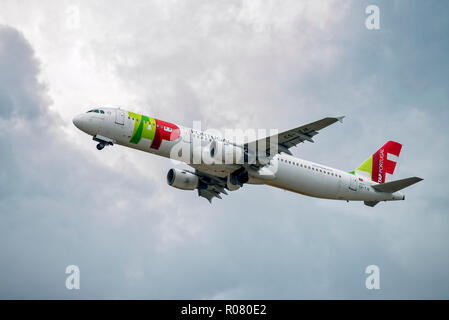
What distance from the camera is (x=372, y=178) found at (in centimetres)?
4966

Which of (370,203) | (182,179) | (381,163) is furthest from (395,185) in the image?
(182,179)

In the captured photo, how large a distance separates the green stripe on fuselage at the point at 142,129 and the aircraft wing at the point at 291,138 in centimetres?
722

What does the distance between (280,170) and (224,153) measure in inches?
215

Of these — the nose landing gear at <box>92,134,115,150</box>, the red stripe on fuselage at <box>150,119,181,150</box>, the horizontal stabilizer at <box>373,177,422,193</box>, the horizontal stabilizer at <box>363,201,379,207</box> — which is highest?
the red stripe on fuselage at <box>150,119,181,150</box>

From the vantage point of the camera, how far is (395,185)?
46.2m

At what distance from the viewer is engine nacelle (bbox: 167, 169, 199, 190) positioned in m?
45.6

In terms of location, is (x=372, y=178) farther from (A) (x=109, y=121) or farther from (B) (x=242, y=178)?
(A) (x=109, y=121)

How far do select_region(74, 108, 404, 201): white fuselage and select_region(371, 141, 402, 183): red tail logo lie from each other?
283 cm

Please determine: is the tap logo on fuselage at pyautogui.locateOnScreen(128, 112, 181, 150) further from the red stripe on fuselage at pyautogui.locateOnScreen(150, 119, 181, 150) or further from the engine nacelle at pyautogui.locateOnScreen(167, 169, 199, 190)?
the engine nacelle at pyautogui.locateOnScreen(167, 169, 199, 190)

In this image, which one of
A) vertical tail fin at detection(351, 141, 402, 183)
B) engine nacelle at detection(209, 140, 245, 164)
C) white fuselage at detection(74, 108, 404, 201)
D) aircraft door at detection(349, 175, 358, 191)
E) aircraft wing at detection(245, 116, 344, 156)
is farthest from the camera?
vertical tail fin at detection(351, 141, 402, 183)

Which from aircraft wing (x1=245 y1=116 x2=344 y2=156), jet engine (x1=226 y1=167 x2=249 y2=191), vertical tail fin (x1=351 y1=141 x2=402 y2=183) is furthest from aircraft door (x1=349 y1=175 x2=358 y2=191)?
jet engine (x1=226 y1=167 x2=249 y2=191)

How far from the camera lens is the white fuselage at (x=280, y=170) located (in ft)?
126

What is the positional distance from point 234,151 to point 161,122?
570 centimetres

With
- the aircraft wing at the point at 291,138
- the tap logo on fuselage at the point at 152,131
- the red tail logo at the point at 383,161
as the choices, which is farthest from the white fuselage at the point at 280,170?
the red tail logo at the point at 383,161
